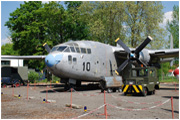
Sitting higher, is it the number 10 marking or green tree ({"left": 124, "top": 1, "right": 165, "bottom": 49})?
green tree ({"left": 124, "top": 1, "right": 165, "bottom": 49})

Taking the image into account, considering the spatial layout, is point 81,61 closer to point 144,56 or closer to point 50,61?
point 50,61

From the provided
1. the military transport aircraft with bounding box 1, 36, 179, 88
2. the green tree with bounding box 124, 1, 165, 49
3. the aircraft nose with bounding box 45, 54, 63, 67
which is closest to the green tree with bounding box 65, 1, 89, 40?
the green tree with bounding box 124, 1, 165, 49

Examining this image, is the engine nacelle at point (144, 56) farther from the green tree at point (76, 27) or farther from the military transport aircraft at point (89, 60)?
the green tree at point (76, 27)

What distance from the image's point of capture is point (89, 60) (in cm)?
2016

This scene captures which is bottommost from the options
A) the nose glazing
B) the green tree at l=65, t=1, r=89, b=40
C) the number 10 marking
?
the number 10 marking

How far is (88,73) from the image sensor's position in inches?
795

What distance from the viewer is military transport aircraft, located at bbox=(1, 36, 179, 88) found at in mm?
18453

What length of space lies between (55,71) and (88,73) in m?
3.22

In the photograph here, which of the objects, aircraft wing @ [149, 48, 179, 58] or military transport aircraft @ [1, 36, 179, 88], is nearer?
military transport aircraft @ [1, 36, 179, 88]

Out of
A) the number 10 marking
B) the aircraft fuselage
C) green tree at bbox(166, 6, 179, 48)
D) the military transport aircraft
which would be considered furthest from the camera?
green tree at bbox(166, 6, 179, 48)

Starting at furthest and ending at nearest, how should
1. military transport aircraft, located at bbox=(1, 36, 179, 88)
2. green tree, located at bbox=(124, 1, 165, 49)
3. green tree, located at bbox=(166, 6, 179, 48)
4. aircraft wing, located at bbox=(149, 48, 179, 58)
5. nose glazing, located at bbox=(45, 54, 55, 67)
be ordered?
1. green tree, located at bbox=(166, 6, 179, 48)
2. green tree, located at bbox=(124, 1, 165, 49)
3. aircraft wing, located at bbox=(149, 48, 179, 58)
4. military transport aircraft, located at bbox=(1, 36, 179, 88)
5. nose glazing, located at bbox=(45, 54, 55, 67)

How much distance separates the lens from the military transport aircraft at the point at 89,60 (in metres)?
18.5

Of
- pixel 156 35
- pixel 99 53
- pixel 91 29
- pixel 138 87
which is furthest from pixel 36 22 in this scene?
pixel 138 87

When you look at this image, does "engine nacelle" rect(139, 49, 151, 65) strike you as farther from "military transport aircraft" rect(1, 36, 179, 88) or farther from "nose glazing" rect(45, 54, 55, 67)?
"nose glazing" rect(45, 54, 55, 67)
